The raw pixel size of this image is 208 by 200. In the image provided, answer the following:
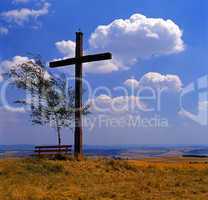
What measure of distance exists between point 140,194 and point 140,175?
6.49 m

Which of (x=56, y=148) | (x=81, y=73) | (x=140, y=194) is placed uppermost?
(x=81, y=73)

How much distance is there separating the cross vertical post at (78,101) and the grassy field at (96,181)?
1.21 meters

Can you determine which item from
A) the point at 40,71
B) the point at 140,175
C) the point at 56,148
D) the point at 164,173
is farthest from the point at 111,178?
the point at 40,71

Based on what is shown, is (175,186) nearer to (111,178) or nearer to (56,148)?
(111,178)

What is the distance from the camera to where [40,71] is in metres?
27.5

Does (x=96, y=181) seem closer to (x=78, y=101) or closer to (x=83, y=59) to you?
(x=78, y=101)

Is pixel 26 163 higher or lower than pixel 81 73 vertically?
lower

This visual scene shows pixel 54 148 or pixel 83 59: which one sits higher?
pixel 83 59

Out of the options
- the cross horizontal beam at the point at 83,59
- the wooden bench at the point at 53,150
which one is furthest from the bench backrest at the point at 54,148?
the cross horizontal beam at the point at 83,59

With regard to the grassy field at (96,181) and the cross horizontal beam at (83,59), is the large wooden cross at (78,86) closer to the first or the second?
the cross horizontal beam at (83,59)

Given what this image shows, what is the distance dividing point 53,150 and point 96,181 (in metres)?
6.71

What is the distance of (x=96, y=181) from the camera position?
1967 cm

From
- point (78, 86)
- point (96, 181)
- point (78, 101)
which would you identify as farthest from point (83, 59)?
point (96, 181)

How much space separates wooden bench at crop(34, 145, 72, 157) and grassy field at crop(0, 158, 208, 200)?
80.4 inches
